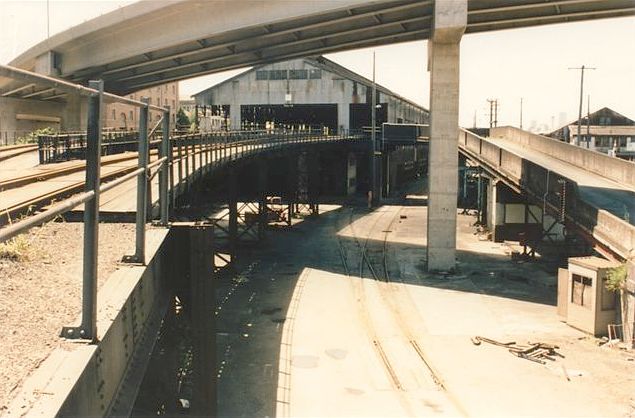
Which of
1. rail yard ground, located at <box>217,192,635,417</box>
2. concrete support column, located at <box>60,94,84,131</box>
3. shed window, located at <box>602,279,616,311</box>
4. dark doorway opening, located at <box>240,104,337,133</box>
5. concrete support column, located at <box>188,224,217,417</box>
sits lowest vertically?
rail yard ground, located at <box>217,192,635,417</box>

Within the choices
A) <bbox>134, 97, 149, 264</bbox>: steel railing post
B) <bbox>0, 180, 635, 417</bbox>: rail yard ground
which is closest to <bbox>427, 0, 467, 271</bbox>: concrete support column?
<bbox>0, 180, 635, 417</bbox>: rail yard ground

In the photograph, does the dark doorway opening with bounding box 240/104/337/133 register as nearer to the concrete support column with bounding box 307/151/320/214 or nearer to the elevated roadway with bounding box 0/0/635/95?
the concrete support column with bounding box 307/151/320/214

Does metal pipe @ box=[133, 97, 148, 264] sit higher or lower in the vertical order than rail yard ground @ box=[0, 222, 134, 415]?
higher

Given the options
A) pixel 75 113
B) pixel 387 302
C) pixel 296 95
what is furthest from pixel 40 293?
pixel 296 95

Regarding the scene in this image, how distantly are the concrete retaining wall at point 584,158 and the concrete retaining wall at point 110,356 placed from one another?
25.4 metres

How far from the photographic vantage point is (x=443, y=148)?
90.1 feet

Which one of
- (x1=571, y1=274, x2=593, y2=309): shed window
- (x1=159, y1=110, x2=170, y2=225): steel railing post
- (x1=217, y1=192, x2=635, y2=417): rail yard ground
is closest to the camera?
(x1=159, y1=110, x2=170, y2=225): steel railing post

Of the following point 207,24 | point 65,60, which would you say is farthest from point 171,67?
point 207,24

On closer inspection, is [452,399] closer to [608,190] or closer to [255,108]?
[608,190]

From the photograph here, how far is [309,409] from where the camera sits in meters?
13.0

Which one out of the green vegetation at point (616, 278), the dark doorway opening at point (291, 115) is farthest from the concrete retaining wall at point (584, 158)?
the dark doorway opening at point (291, 115)

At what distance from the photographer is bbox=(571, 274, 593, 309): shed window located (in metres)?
18.0

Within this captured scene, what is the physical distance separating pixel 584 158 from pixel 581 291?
16596 millimetres

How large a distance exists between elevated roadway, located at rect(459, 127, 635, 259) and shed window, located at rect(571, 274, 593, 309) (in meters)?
1.20
